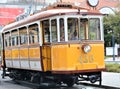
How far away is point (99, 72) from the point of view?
677 inches

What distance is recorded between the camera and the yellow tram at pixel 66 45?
1639cm

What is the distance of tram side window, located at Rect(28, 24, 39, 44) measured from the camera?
17750 mm

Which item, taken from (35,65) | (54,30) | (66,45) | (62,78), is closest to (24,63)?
(35,65)

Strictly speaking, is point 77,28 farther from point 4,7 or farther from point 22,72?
point 4,7

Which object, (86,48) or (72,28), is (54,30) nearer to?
(72,28)

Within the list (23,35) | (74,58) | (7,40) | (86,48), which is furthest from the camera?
(7,40)

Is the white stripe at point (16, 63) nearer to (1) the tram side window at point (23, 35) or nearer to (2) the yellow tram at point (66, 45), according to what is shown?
(1) the tram side window at point (23, 35)

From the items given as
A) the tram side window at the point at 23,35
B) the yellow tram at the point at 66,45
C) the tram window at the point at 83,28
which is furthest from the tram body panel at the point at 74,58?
the tram side window at the point at 23,35

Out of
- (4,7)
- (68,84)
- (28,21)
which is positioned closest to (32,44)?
(28,21)

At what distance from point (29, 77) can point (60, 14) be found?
16.5 feet

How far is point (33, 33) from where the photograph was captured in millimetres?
18156

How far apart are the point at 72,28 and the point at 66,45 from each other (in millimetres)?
774

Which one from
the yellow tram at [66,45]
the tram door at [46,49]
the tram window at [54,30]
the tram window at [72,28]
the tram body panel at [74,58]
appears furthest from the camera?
the tram door at [46,49]

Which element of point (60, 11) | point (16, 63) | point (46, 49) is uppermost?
point (60, 11)
